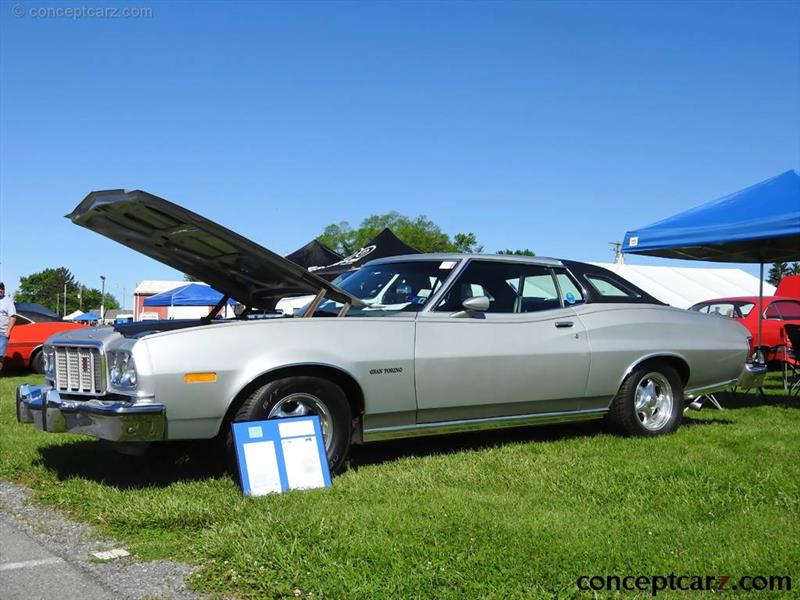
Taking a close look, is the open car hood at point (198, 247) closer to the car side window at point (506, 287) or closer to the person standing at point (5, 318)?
the car side window at point (506, 287)

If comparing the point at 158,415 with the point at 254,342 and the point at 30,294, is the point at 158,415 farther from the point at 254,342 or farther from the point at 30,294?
the point at 30,294

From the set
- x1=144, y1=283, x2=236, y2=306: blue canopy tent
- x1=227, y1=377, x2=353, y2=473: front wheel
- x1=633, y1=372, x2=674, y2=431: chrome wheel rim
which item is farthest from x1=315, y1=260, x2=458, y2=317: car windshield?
x1=144, y1=283, x2=236, y2=306: blue canopy tent

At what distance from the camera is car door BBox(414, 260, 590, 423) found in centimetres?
550

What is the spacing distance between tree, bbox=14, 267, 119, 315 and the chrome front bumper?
129490mm

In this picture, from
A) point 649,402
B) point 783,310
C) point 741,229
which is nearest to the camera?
point 649,402

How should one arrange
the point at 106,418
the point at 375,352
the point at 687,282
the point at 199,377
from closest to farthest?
the point at 106,418 → the point at 199,377 → the point at 375,352 → the point at 687,282

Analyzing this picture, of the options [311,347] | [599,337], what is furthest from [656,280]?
[311,347]

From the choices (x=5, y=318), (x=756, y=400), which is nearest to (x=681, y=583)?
(x=756, y=400)

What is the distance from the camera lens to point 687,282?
31.9 m

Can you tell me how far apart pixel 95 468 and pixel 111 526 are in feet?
4.84

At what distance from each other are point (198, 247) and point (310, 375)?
119cm

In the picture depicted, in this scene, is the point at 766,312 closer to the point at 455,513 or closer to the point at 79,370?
the point at 455,513

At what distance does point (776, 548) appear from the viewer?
11.8 ft

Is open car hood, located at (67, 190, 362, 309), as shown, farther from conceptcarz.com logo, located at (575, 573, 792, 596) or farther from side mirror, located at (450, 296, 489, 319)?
conceptcarz.com logo, located at (575, 573, 792, 596)
